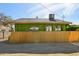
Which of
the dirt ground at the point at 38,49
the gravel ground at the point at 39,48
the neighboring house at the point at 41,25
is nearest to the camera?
the dirt ground at the point at 38,49

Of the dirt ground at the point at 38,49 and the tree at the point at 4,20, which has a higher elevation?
the tree at the point at 4,20

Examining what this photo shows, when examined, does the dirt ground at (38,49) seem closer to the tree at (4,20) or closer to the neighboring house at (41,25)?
the tree at (4,20)

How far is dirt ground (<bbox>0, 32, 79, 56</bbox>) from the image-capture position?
6.85m

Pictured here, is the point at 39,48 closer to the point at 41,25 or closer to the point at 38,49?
→ the point at 38,49

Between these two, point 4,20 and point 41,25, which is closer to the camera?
point 4,20

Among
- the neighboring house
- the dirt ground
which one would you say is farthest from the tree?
the neighboring house

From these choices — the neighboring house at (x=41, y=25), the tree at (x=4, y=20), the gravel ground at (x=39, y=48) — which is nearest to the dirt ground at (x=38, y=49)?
the gravel ground at (x=39, y=48)

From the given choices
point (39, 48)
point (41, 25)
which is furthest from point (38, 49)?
point (41, 25)

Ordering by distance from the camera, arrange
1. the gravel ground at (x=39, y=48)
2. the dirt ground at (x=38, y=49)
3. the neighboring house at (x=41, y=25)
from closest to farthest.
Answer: the dirt ground at (x=38, y=49)
the gravel ground at (x=39, y=48)
the neighboring house at (x=41, y=25)

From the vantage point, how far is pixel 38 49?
23.4 feet

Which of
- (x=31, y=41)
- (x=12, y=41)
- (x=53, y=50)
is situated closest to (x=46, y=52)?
(x=53, y=50)

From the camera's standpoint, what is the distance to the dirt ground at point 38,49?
685 cm

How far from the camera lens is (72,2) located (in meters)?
6.43

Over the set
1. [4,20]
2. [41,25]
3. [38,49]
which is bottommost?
[38,49]
